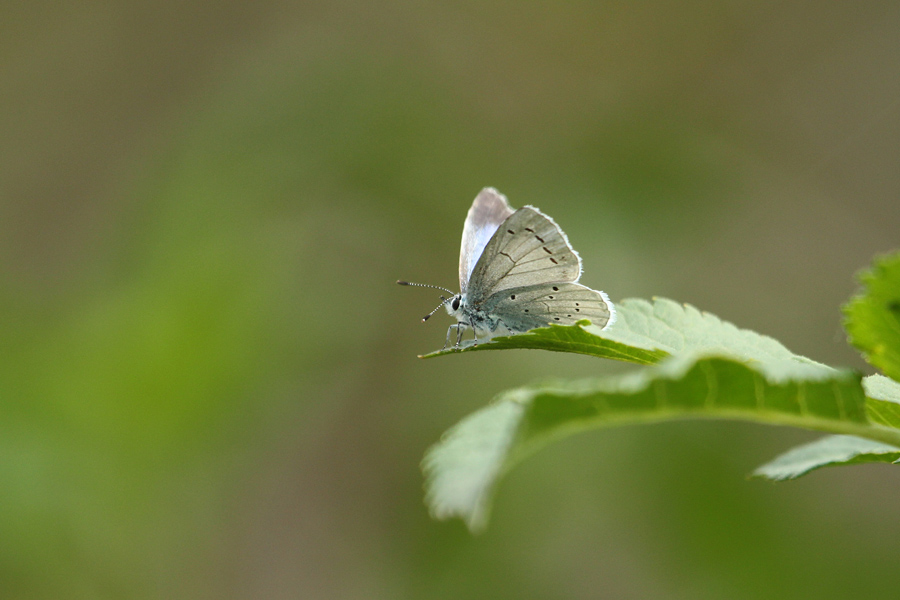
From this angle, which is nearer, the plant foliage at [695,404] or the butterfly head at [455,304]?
the plant foliage at [695,404]

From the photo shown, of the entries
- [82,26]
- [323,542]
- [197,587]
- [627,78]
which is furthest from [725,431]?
[82,26]

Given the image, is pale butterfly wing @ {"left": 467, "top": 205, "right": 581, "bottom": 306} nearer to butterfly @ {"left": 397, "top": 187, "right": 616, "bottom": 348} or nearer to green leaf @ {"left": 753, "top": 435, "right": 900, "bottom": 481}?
butterfly @ {"left": 397, "top": 187, "right": 616, "bottom": 348}

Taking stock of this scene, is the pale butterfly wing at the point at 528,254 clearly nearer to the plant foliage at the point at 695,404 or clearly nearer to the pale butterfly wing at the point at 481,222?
the pale butterfly wing at the point at 481,222

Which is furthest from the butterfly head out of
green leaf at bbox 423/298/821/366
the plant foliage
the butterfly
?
the plant foliage

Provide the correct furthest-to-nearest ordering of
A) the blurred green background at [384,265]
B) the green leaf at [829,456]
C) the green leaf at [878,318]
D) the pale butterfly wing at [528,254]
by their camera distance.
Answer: the blurred green background at [384,265], the pale butterfly wing at [528,254], the green leaf at [829,456], the green leaf at [878,318]

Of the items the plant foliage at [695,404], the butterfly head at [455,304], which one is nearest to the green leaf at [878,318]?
Result: the plant foliage at [695,404]

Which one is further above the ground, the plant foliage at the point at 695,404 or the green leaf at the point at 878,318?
the green leaf at the point at 878,318

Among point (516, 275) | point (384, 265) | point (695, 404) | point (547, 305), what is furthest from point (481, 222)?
point (384, 265)

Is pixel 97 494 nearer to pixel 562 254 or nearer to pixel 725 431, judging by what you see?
pixel 562 254
